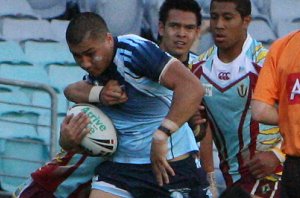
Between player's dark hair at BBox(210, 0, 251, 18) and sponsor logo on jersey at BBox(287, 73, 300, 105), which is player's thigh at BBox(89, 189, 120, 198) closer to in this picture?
sponsor logo on jersey at BBox(287, 73, 300, 105)

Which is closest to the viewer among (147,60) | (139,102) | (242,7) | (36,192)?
(147,60)

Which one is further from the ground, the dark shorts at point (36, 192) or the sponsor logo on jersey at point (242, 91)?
the sponsor logo on jersey at point (242, 91)

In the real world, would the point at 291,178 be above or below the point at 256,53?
below

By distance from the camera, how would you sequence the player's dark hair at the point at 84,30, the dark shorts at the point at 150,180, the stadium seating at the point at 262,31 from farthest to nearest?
the stadium seating at the point at 262,31 < the dark shorts at the point at 150,180 < the player's dark hair at the point at 84,30

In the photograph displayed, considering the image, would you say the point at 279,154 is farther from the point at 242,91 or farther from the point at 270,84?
the point at 270,84

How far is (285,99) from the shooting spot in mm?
7418

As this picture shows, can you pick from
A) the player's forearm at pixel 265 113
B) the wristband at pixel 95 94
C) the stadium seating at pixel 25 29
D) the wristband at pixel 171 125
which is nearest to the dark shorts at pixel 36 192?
the wristband at pixel 95 94

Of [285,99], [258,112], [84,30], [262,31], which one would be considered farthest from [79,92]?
[262,31]

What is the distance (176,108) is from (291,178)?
759 millimetres

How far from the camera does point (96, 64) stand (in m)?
7.71

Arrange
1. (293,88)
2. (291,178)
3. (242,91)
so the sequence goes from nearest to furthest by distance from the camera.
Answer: (293,88) < (291,178) < (242,91)

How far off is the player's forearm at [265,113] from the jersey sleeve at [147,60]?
577mm

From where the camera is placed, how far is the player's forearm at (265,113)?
742 cm

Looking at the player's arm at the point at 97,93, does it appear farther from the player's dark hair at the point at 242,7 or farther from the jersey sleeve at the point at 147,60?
the player's dark hair at the point at 242,7
